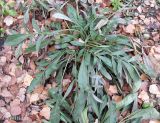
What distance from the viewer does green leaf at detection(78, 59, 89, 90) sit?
2.13m

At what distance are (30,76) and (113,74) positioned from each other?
56cm

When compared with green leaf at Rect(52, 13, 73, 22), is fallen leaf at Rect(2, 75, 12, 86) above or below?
below

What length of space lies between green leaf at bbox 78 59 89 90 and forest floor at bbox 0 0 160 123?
15 centimetres

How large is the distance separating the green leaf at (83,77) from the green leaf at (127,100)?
254mm

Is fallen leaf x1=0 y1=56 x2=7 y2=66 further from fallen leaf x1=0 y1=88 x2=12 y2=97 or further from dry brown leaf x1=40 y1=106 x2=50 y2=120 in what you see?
dry brown leaf x1=40 y1=106 x2=50 y2=120

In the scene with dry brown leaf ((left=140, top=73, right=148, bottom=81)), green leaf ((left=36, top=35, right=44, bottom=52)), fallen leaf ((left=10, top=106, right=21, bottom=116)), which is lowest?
fallen leaf ((left=10, top=106, right=21, bottom=116))

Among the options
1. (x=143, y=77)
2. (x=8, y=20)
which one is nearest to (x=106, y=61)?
(x=143, y=77)

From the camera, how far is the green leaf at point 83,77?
213 cm

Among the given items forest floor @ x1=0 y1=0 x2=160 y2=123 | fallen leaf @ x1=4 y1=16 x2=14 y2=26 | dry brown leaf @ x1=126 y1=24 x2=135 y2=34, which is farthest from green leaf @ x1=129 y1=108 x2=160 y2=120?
fallen leaf @ x1=4 y1=16 x2=14 y2=26

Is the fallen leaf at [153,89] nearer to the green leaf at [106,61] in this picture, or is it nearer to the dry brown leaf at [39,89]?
the green leaf at [106,61]

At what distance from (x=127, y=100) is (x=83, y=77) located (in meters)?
0.32

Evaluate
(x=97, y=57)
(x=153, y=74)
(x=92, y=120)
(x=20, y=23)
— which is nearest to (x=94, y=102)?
(x=92, y=120)

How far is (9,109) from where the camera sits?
2246 mm

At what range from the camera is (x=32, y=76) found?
7.68ft
